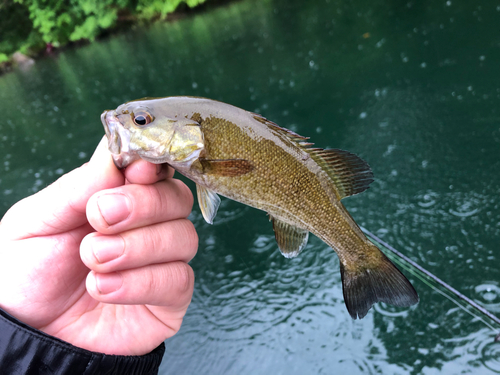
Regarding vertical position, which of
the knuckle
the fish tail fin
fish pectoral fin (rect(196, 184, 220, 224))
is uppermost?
fish pectoral fin (rect(196, 184, 220, 224))

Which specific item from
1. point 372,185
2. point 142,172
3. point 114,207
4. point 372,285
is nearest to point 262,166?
point 142,172

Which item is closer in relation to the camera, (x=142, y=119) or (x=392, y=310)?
(x=142, y=119)

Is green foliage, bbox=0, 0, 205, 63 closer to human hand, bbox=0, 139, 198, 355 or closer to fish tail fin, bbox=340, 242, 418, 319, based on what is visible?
human hand, bbox=0, 139, 198, 355

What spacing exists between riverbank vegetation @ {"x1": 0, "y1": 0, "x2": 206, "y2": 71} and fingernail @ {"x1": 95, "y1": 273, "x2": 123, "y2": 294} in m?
33.9

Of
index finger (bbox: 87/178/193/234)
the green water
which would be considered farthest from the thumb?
the green water

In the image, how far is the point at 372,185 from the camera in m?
5.33

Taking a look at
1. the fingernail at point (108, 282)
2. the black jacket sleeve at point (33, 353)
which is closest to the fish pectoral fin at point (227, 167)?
the fingernail at point (108, 282)

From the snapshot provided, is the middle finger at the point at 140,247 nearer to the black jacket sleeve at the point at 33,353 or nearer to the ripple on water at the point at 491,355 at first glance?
the black jacket sleeve at the point at 33,353

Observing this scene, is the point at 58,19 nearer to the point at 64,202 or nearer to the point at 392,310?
the point at 392,310

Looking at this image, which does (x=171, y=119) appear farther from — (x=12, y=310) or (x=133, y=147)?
(x=12, y=310)

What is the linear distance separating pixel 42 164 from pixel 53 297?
927 centimetres

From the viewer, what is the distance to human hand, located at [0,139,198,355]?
156 centimetres

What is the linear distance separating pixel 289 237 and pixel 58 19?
39138 millimetres

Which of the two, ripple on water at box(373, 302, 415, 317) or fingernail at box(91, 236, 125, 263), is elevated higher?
fingernail at box(91, 236, 125, 263)
